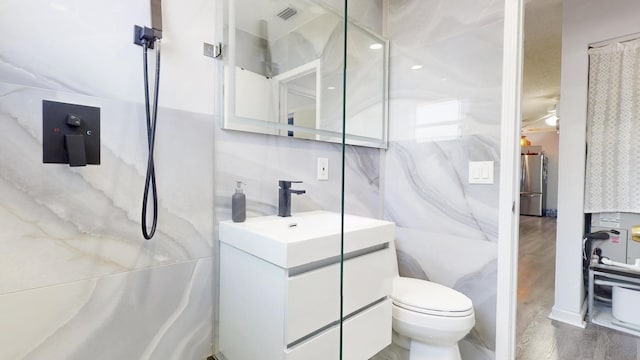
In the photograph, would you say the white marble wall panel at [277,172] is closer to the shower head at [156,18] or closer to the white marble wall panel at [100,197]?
the white marble wall panel at [100,197]

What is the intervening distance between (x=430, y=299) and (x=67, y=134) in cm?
158

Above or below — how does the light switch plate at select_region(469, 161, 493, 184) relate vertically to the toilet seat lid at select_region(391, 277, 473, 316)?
above

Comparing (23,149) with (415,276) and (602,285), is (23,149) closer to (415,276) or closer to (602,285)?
(415,276)

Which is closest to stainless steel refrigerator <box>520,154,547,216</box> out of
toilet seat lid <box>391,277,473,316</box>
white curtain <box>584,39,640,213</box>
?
white curtain <box>584,39,640,213</box>

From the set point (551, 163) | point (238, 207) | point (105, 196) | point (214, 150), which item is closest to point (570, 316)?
point (238, 207)

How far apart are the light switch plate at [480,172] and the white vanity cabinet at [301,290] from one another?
0.68m

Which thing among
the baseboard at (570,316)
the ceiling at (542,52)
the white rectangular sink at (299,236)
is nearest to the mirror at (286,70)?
the white rectangular sink at (299,236)

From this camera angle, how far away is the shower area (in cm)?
84

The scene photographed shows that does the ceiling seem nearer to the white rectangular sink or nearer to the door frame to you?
the door frame

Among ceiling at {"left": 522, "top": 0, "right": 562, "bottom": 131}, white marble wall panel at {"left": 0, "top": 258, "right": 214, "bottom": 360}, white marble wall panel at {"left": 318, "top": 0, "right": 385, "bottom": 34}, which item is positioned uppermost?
ceiling at {"left": 522, "top": 0, "right": 562, "bottom": 131}

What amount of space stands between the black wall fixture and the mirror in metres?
0.47

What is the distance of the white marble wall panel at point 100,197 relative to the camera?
Result: 0.81 m

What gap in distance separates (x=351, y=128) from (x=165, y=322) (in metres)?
1.30

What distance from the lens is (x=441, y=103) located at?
1.72 meters
